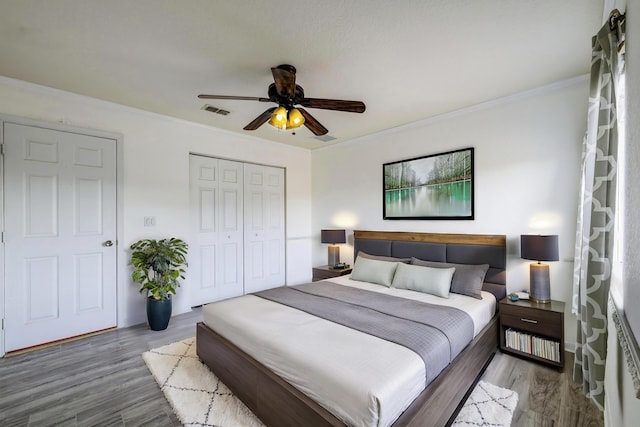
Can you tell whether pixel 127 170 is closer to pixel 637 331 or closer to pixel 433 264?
pixel 433 264

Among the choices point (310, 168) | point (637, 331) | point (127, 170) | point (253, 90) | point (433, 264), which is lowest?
point (433, 264)

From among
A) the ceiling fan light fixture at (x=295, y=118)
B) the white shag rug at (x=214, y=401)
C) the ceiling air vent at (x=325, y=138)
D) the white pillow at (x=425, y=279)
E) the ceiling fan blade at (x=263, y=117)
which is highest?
the ceiling air vent at (x=325, y=138)

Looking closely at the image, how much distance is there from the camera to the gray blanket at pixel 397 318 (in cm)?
181

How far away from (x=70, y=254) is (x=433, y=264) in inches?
157

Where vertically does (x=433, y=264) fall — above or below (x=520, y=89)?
below

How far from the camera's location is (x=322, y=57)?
2.37m

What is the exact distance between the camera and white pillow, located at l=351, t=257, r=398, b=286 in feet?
10.9

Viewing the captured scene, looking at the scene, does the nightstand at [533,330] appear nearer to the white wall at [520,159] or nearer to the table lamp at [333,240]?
the white wall at [520,159]

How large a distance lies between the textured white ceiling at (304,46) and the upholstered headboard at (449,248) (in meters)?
1.60

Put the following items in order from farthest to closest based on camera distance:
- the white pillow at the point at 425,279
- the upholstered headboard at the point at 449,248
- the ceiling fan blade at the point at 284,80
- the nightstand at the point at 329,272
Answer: the nightstand at the point at 329,272 < the upholstered headboard at the point at 449,248 < the white pillow at the point at 425,279 < the ceiling fan blade at the point at 284,80

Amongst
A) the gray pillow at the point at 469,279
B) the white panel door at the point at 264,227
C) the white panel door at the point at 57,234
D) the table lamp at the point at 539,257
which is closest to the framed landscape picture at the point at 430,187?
the gray pillow at the point at 469,279

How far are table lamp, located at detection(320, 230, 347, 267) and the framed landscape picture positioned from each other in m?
0.78

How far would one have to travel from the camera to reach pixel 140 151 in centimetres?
358

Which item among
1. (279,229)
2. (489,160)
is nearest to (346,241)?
(279,229)
